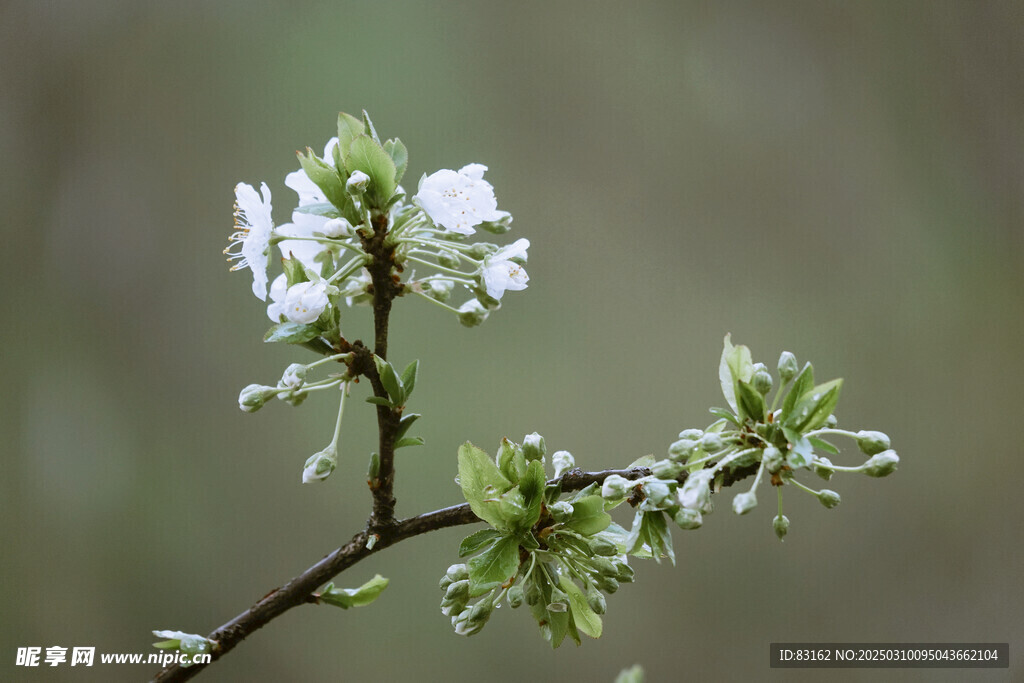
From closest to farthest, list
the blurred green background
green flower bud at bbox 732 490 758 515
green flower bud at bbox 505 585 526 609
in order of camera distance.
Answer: green flower bud at bbox 732 490 758 515
green flower bud at bbox 505 585 526 609
the blurred green background

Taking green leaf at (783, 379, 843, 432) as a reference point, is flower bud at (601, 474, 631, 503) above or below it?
below

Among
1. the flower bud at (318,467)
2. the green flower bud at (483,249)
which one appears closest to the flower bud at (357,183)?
the green flower bud at (483,249)

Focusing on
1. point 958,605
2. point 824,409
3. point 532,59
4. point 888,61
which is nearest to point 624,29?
point 532,59

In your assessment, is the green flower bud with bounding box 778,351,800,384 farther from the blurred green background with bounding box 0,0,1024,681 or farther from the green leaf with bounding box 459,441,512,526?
the blurred green background with bounding box 0,0,1024,681

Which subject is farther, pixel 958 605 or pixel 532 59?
pixel 532 59

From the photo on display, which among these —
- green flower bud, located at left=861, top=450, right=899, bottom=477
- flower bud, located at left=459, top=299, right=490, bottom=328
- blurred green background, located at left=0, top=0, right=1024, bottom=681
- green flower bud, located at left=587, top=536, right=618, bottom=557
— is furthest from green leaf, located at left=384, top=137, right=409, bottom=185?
blurred green background, located at left=0, top=0, right=1024, bottom=681

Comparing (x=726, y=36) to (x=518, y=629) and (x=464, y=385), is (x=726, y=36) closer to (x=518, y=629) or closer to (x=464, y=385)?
(x=464, y=385)
